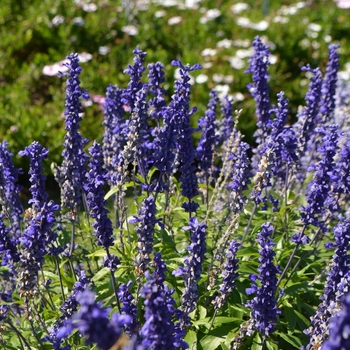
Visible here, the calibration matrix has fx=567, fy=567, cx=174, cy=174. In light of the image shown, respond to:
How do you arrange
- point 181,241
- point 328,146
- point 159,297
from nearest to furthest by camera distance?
1. point 159,297
2. point 328,146
3. point 181,241

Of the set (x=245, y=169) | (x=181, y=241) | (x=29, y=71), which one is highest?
(x=245, y=169)

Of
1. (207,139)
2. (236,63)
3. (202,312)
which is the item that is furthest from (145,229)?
(236,63)

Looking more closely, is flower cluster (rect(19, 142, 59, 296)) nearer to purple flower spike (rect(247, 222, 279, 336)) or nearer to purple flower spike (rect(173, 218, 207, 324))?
purple flower spike (rect(173, 218, 207, 324))

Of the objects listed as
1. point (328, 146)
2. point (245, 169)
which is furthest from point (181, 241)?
point (328, 146)

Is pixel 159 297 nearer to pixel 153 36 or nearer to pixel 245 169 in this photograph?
pixel 245 169

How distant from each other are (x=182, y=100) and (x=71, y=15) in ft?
31.9

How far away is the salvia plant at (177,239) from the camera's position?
346cm

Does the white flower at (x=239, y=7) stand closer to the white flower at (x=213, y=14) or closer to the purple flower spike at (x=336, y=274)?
the white flower at (x=213, y=14)

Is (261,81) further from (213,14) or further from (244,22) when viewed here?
(213,14)

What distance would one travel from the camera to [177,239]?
539 cm

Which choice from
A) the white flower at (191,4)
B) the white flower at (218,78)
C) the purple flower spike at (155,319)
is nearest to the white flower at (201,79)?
the white flower at (218,78)

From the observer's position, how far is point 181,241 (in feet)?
16.7

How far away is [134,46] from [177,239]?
8187 mm

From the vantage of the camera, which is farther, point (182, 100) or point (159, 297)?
point (182, 100)
